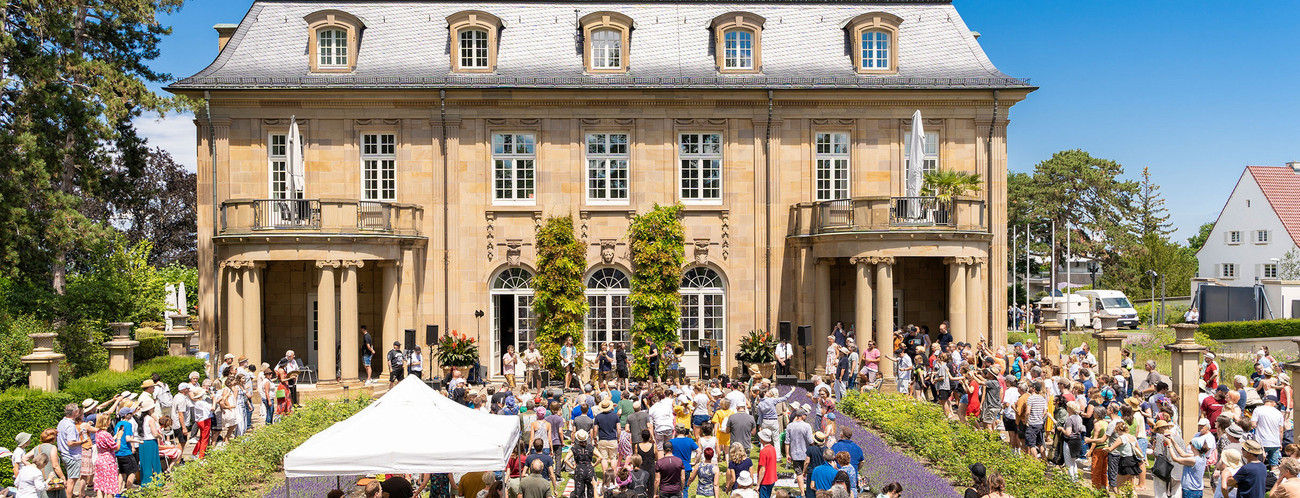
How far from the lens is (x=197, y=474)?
12.7 metres

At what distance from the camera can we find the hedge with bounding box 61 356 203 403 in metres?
17.1

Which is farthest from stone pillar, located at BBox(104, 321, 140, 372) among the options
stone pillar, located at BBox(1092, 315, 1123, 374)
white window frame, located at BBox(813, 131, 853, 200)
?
stone pillar, located at BBox(1092, 315, 1123, 374)

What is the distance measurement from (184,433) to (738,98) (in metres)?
16.8

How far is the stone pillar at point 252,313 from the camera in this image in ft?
76.4

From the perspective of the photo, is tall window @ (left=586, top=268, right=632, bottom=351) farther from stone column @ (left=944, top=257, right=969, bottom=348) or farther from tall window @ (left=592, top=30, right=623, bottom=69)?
stone column @ (left=944, top=257, right=969, bottom=348)

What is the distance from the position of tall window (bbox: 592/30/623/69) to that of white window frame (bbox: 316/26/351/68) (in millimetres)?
7222

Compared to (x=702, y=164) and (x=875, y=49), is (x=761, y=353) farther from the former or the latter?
(x=875, y=49)

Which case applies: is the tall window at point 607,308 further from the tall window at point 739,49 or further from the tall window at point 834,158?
the tall window at point 739,49

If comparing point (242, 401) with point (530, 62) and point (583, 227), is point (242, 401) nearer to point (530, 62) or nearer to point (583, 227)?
point (583, 227)

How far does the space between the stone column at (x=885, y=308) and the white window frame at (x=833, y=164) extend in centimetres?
344

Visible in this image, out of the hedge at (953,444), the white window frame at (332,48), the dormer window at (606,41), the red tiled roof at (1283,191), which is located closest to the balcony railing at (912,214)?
the hedge at (953,444)

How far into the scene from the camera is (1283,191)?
5122 cm

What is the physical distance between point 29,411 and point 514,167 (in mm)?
13664

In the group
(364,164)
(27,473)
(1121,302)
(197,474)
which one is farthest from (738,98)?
(1121,302)
